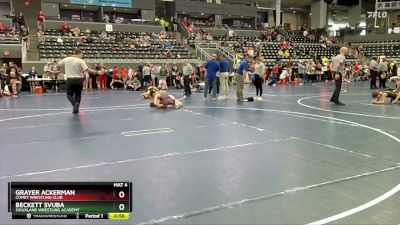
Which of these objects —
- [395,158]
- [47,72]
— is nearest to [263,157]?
[395,158]

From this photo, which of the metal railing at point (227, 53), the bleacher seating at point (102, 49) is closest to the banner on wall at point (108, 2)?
the bleacher seating at point (102, 49)

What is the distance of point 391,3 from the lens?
132ft

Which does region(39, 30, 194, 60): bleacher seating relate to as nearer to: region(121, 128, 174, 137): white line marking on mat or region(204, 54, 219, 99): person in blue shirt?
region(204, 54, 219, 99): person in blue shirt

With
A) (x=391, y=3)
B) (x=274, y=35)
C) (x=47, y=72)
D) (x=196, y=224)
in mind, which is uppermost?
(x=391, y=3)

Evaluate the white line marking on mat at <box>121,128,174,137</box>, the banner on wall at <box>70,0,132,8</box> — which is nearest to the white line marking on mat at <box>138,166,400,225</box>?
the white line marking on mat at <box>121,128,174,137</box>

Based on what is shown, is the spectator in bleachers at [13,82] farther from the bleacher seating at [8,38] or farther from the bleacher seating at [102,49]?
the bleacher seating at [8,38]

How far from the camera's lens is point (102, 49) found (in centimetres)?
2608

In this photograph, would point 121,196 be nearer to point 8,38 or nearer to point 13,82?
point 13,82

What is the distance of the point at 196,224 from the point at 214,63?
11157mm

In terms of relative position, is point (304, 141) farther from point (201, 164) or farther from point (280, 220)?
point (280, 220)
